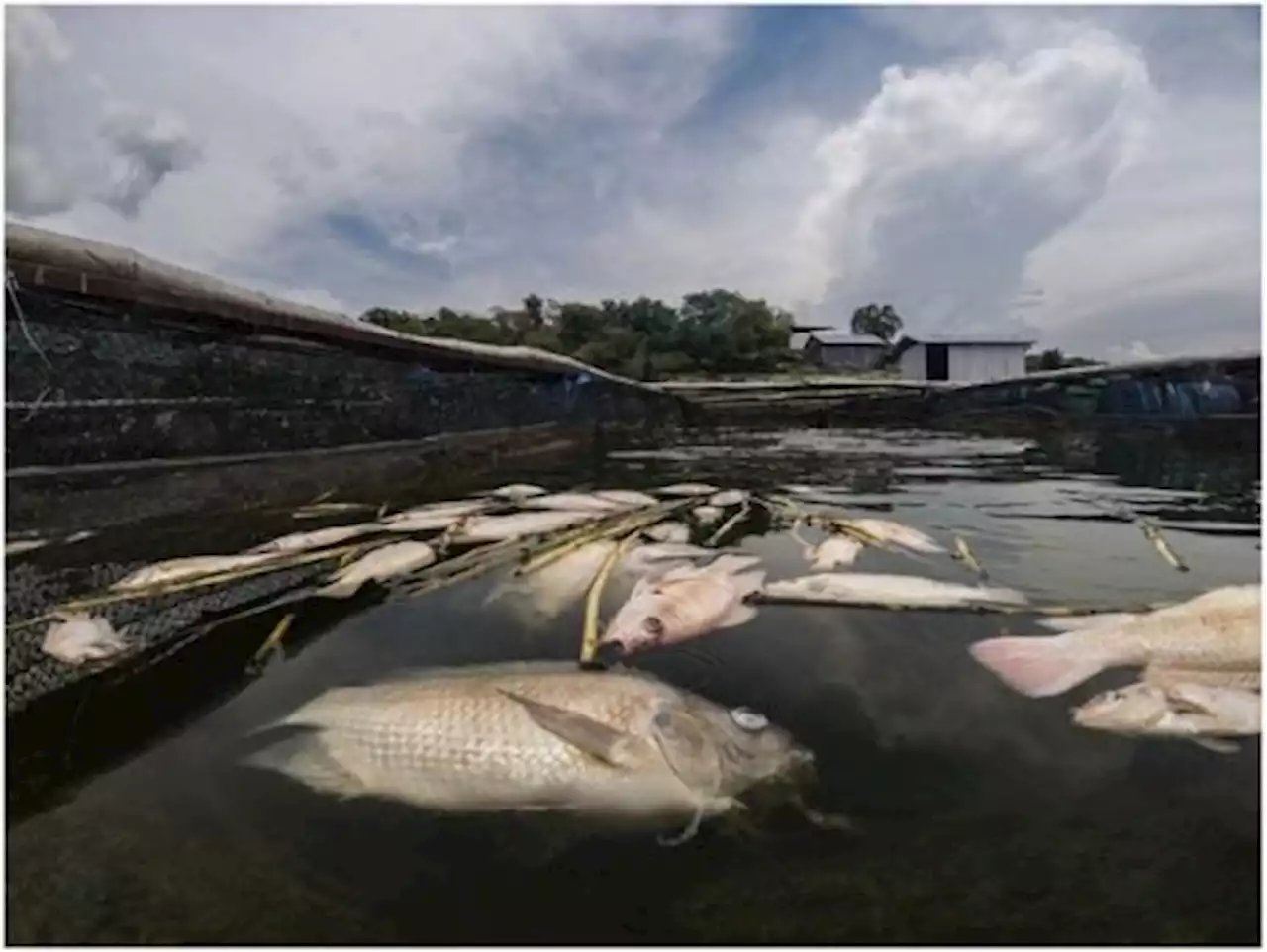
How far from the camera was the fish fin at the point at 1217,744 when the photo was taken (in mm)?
933

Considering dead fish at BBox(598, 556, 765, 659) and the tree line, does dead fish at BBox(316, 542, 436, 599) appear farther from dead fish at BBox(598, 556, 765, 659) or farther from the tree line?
the tree line

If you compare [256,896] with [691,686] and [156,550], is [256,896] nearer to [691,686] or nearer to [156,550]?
[691,686]

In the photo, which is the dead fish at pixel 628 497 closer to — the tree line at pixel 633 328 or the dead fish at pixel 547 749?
the tree line at pixel 633 328

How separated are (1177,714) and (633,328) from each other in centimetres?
125

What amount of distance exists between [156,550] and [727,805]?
0.96 metres

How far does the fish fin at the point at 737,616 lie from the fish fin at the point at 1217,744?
46 cm

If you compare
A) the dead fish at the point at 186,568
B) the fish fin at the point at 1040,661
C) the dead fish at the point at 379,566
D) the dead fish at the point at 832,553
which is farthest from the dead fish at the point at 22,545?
the fish fin at the point at 1040,661

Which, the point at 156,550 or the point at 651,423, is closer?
the point at 156,550

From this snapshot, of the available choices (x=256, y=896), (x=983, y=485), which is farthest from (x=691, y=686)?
(x=983, y=485)

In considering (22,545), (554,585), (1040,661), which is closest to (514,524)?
(554,585)

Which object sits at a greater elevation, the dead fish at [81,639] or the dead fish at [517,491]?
the dead fish at [517,491]

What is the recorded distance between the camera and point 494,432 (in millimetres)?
2150

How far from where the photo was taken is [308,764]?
95 cm

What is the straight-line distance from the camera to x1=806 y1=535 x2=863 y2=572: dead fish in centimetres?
134
